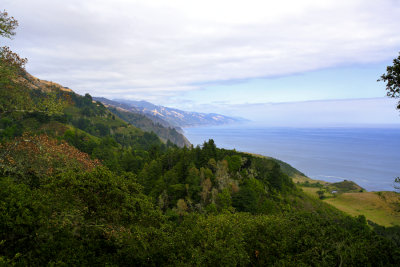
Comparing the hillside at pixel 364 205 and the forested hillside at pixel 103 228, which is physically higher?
the forested hillside at pixel 103 228

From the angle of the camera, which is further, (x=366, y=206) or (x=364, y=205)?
(x=364, y=205)

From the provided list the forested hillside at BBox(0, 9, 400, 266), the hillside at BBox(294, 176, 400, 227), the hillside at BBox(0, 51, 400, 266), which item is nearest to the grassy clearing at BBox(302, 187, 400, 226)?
the hillside at BBox(294, 176, 400, 227)

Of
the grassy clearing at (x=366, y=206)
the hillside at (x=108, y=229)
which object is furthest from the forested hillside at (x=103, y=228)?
the grassy clearing at (x=366, y=206)

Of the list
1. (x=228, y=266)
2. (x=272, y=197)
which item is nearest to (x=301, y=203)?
(x=272, y=197)

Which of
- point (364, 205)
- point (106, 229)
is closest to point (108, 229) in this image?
point (106, 229)

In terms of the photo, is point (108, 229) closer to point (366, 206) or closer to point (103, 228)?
point (103, 228)

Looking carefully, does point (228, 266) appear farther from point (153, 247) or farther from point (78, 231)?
point (78, 231)

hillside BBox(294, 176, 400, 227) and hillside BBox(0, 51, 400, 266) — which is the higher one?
hillside BBox(0, 51, 400, 266)

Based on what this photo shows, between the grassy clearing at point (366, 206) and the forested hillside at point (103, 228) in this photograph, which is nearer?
the forested hillside at point (103, 228)

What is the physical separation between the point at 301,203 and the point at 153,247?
5374 centimetres

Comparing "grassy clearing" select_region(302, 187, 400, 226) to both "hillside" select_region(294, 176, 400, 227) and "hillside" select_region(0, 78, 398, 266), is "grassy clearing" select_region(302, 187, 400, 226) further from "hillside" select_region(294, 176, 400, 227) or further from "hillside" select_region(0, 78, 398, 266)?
"hillside" select_region(0, 78, 398, 266)

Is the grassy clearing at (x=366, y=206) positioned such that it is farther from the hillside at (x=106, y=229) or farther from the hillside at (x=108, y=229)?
the hillside at (x=106, y=229)

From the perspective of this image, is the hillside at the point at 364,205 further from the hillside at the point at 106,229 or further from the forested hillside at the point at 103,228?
the forested hillside at the point at 103,228

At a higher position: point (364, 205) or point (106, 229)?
point (106, 229)
